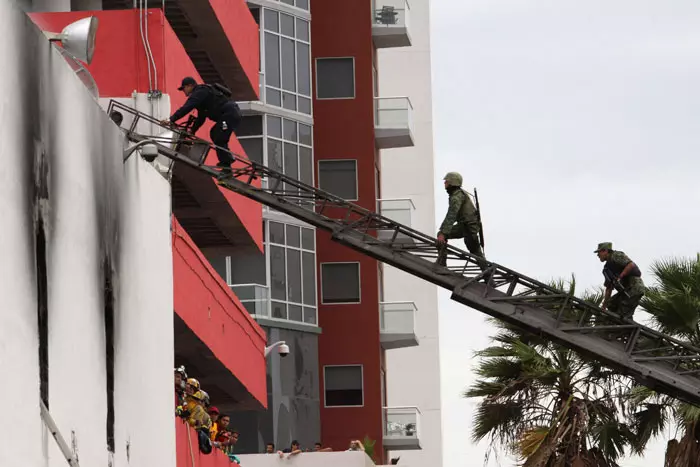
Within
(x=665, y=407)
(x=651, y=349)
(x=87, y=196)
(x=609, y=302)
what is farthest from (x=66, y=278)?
(x=665, y=407)

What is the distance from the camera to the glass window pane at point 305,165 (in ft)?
166

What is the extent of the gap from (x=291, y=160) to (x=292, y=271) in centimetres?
318

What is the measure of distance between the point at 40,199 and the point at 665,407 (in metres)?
18.9

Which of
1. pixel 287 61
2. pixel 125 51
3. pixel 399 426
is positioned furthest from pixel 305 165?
pixel 125 51

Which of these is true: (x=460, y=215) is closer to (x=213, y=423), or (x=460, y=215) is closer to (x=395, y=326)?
(x=213, y=423)

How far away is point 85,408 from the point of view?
14.6m

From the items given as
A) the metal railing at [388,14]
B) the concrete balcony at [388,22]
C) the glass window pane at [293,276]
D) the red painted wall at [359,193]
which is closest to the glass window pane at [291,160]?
the glass window pane at [293,276]

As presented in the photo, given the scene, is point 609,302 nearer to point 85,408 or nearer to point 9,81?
point 85,408

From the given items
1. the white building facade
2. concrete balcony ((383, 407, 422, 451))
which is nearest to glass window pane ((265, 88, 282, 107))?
concrete balcony ((383, 407, 422, 451))

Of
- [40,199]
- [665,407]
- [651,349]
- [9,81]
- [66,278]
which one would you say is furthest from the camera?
[665,407]

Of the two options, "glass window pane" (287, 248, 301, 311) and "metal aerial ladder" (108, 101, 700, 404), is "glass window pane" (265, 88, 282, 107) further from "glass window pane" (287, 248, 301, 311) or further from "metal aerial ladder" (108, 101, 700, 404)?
"metal aerial ladder" (108, 101, 700, 404)

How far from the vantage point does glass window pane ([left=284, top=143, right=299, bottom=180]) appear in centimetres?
4984

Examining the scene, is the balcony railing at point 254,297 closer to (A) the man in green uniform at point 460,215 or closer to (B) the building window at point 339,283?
(B) the building window at point 339,283

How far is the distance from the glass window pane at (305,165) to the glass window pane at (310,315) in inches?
143
